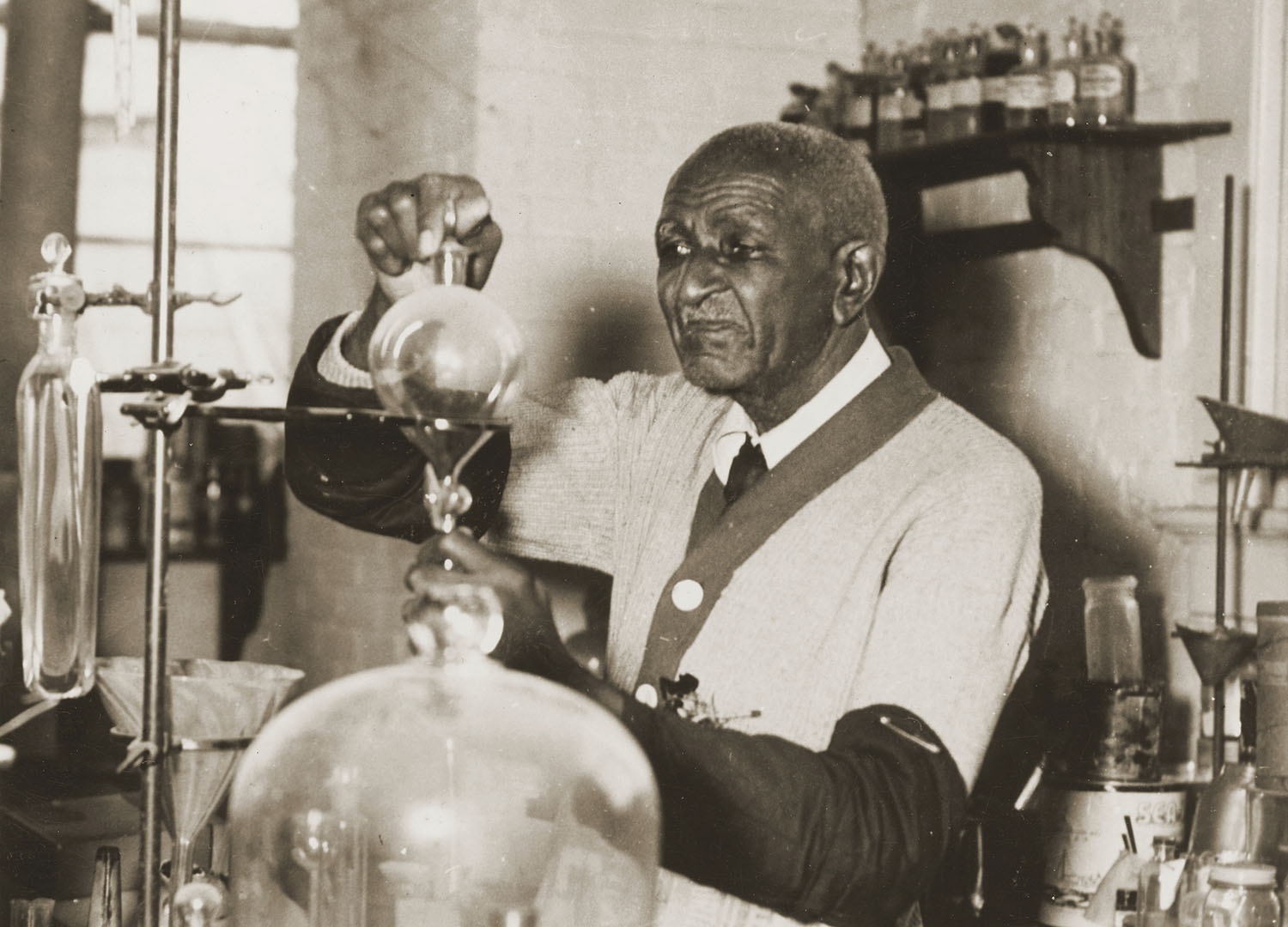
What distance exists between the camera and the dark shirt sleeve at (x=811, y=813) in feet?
3.60

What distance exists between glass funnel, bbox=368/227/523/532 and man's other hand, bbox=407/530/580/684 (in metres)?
0.02

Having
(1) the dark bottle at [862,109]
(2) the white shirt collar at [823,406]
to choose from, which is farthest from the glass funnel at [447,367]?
(1) the dark bottle at [862,109]

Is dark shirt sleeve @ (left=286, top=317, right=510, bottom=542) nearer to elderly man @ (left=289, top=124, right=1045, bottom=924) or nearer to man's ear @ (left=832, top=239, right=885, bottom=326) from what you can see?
elderly man @ (left=289, top=124, right=1045, bottom=924)

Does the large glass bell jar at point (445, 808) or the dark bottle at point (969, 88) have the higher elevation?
the dark bottle at point (969, 88)

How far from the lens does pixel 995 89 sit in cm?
243

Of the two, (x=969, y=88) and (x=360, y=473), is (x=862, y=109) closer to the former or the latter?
(x=969, y=88)

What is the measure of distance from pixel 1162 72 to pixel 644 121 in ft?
2.53

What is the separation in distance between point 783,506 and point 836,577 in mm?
94

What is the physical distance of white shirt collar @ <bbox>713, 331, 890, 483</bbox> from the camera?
1648 millimetres

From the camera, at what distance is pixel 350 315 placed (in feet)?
4.78

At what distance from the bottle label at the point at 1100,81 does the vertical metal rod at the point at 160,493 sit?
1.61 m

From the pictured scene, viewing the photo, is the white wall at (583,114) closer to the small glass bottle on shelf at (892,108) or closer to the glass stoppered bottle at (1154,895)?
the small glass bottle on shelf at (892,108)

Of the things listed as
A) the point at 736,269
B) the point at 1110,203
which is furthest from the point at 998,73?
the point at 736,269

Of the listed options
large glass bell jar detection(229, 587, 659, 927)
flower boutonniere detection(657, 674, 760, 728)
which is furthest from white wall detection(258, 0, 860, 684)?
large glass bell jar detection(229, 587, 659, 927)
